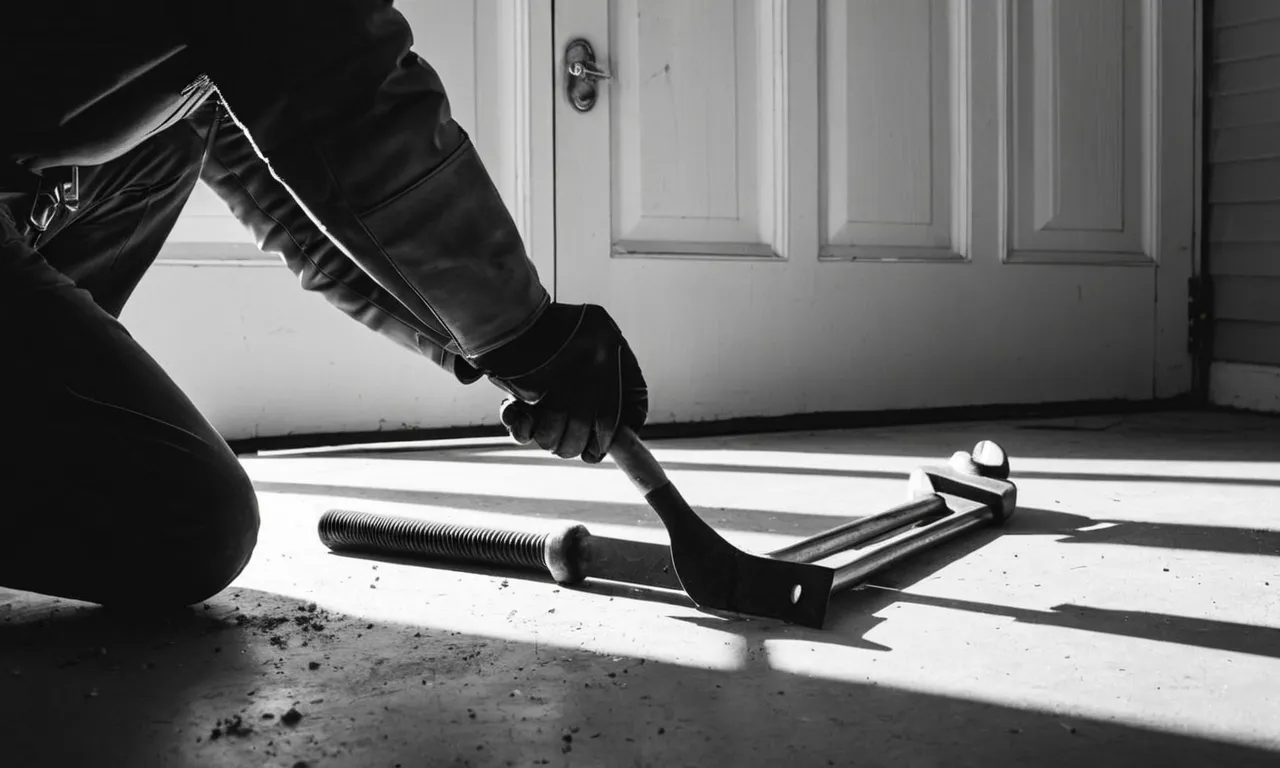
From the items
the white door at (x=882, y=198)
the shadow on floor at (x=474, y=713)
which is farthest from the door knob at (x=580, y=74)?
the shadow on floor at (x=474, y=713)

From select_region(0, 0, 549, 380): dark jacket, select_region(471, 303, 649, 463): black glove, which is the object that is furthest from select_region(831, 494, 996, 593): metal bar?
select_region(0, 0, 549, 380): dark jacket

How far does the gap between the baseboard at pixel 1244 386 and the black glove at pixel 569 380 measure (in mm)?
2732

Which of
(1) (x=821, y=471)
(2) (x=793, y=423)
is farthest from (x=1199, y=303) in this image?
(1) (x=821, y=471)

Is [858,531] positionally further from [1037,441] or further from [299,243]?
[1037,441]

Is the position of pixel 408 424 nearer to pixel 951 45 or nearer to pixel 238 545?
pixel 238 545

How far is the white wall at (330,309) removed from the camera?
2283 millimetres

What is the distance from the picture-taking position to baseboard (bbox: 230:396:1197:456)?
2355 millimetres

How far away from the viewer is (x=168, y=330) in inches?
89.2

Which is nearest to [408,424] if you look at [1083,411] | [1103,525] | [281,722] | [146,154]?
[146,154]

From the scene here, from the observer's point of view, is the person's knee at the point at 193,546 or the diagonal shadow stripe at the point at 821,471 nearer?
the person's knee at the point at 193,546

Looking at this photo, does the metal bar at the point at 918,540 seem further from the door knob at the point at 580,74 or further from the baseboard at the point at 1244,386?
the baseboard at the point at 1244,386

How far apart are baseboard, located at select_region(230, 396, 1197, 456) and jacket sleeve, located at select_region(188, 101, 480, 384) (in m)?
1.14

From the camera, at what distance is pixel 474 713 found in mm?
821

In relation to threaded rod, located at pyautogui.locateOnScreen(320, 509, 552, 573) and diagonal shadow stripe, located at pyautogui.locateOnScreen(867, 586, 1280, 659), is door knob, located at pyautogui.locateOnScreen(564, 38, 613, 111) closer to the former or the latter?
threaded rod, located at pyautogui.locateOnScreen(320, 509, 552, 573)
